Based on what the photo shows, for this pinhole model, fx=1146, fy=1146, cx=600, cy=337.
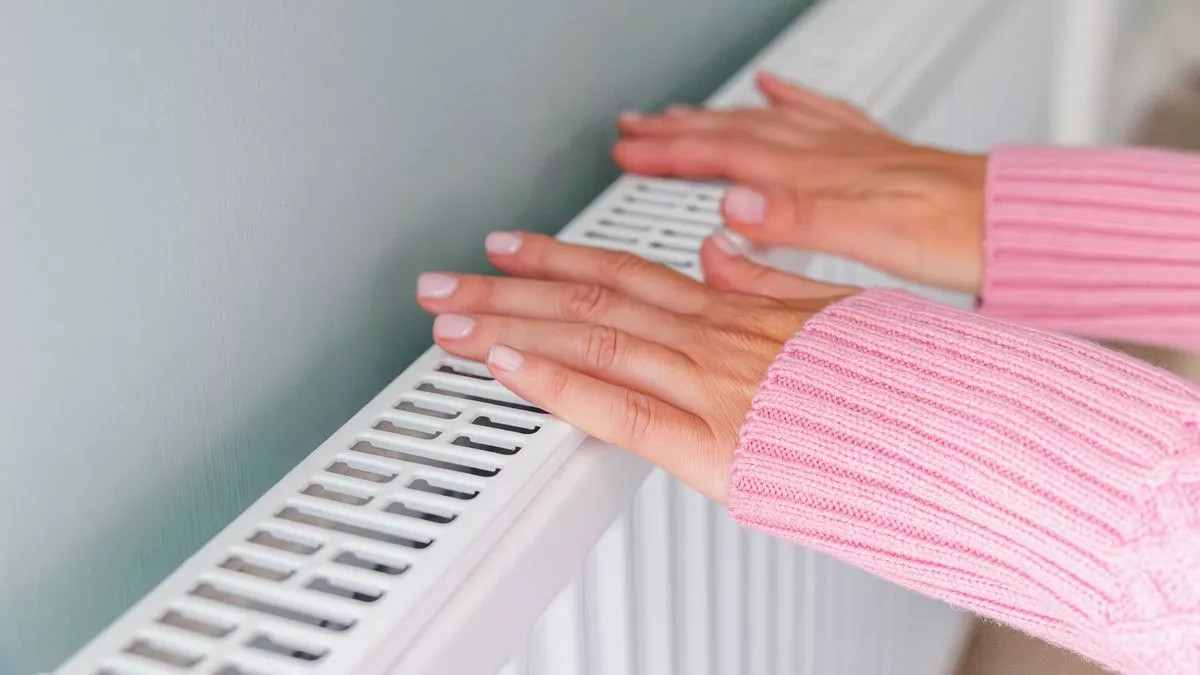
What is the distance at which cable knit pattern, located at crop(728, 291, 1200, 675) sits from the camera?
0.34 m

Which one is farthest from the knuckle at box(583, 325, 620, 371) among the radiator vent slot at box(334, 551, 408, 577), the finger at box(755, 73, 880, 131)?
the finger at box(755, 73, 880, 131)

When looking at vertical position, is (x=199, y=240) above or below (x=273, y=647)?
above

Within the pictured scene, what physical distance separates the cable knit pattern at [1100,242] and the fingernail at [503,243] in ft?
0.82

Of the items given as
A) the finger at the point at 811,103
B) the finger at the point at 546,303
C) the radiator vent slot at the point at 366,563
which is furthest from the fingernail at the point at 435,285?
the finger at the point at 811,103

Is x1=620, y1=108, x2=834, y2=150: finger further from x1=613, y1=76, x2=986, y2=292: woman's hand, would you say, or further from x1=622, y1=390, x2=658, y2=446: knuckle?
x1=622, y1=390, x2=658, y2=446: knuckle

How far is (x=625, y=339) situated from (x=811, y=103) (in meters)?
0.24

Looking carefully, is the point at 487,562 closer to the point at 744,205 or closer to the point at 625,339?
the point at 625,339

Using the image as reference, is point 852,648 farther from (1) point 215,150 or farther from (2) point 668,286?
(1) point 215,150

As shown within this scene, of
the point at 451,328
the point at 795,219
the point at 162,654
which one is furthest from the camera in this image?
the point at 795,219

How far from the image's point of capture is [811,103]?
588 millimetres

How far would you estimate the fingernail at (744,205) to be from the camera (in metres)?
0.49

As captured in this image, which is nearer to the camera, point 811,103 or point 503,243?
point 503,243

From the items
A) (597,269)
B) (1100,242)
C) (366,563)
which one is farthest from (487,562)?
(1100,242)

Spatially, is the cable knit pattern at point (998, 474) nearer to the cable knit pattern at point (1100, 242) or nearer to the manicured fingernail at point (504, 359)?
the manicured fingernail at point (504, 359)
